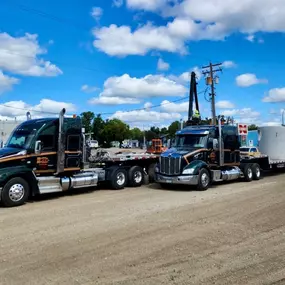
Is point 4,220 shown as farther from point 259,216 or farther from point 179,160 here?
point 179,160

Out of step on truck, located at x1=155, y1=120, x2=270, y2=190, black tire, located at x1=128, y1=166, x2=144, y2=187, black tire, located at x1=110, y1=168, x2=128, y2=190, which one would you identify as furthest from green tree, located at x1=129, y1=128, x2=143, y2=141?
black tire, located at x1=110, y1=168, x2=128, y2=190

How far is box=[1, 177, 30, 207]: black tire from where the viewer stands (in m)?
11.5

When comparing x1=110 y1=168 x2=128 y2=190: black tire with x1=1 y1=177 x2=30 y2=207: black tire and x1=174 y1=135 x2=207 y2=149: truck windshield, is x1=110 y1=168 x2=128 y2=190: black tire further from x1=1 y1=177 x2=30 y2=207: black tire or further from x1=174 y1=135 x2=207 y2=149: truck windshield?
x1=1 y1=177 x2=30 y2=207: black tire

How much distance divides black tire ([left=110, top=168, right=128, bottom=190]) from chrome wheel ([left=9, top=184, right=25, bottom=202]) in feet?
14.7

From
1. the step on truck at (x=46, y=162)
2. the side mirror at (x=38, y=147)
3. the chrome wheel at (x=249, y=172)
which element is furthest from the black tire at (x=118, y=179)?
the chrome wheel at (x=249, y=172)

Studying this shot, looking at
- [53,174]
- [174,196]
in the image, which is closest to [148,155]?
[174,196]

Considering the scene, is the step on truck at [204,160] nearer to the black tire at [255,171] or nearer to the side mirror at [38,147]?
the black tire at [255,171]

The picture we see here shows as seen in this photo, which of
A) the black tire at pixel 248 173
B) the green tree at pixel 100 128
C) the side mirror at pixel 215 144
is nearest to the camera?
the side mirror at pixel 215 144

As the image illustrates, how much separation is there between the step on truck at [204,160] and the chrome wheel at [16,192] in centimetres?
614

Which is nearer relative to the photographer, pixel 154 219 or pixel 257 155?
pixel 154 219

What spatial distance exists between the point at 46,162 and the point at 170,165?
5.22 m

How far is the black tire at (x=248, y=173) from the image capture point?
62.4 ft

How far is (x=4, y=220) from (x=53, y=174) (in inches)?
153

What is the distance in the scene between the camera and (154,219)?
9.43 m
